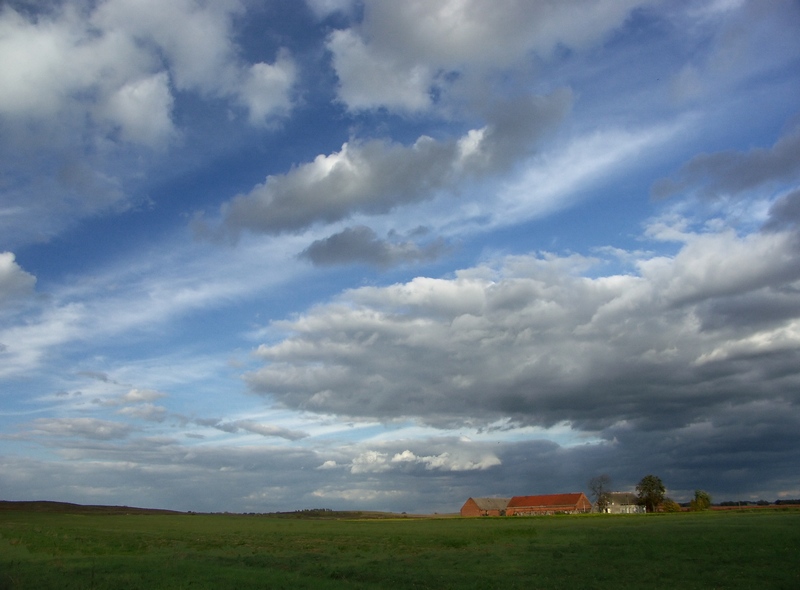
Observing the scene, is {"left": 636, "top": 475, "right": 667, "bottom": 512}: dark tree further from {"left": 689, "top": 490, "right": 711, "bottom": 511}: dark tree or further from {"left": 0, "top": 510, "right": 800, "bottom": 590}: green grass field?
{"left": 0, "top": 510, "right": 800, "bottom": 590}: green grass field

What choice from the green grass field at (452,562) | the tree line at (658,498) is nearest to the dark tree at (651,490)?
the tree line at (658,498)

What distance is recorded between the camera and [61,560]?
4719 centimetres

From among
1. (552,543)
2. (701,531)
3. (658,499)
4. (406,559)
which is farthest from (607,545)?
(658,499)

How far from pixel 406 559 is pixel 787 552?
2602 centimetres

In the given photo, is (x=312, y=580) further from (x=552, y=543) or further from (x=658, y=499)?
(x=658, y=499)

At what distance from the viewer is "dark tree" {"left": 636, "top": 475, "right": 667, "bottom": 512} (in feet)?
569

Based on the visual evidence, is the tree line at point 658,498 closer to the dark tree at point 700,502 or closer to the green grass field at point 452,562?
the dark tree at point 700,502

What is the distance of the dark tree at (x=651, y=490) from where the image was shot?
569 feet

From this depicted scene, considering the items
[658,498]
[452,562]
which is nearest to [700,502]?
[658,498]

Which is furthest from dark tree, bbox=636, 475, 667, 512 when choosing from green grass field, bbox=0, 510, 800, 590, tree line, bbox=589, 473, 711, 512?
green grass field, bbox=0, 510, 800, 590

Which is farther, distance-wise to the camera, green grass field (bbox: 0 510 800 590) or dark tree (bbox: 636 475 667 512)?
dark tree (bbox: 636 475 667 512)

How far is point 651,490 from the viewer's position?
174 metres

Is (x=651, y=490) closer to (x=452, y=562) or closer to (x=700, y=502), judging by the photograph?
(x=700, y=502)

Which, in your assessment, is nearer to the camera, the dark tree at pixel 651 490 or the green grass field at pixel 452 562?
the green grass field at pixel 452 562
